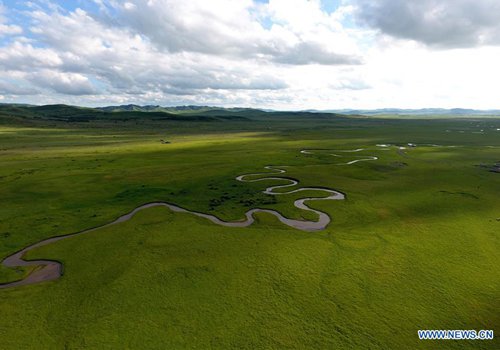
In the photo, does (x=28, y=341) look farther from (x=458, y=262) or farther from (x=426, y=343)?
(x=458, y=262)

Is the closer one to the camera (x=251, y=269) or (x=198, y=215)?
(x=251, y=269)

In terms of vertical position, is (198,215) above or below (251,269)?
below

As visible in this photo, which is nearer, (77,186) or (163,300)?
(163,300)

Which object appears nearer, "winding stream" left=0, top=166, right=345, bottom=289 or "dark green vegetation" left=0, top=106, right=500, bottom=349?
"dark green vegetation" left=0, top=106, right=500, bottom=349

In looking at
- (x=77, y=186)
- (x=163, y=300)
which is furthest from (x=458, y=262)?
(x=77, y=186)

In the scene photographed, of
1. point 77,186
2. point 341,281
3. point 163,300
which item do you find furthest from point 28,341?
point 77,186

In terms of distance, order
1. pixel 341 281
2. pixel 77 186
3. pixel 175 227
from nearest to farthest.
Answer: pixel 341 281 < pixel 175 227 < pixel 77 186

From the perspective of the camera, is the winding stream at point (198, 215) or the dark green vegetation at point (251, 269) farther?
the winding stream at point (198, 215)

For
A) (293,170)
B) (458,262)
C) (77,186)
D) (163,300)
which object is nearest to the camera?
(163,300)

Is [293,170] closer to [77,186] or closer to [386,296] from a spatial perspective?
[77,186]
